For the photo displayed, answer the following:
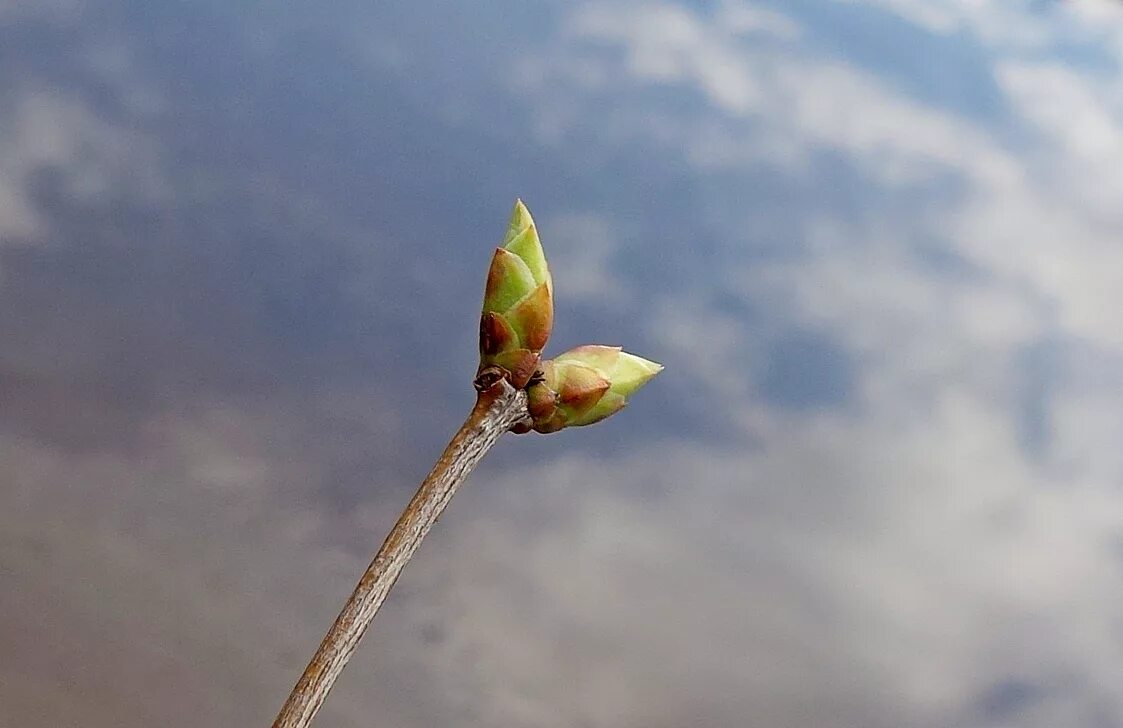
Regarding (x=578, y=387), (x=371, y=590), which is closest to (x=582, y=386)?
(x=578, y=387)

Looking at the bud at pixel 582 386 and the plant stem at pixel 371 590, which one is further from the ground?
the bud at pixel 582 386

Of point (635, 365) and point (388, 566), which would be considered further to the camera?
point (635, 365)

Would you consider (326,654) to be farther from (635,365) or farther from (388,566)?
(635,365)

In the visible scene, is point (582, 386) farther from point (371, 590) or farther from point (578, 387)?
point (371, 590)

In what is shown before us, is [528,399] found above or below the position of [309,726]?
above

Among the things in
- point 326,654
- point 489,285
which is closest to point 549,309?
point 489,285
